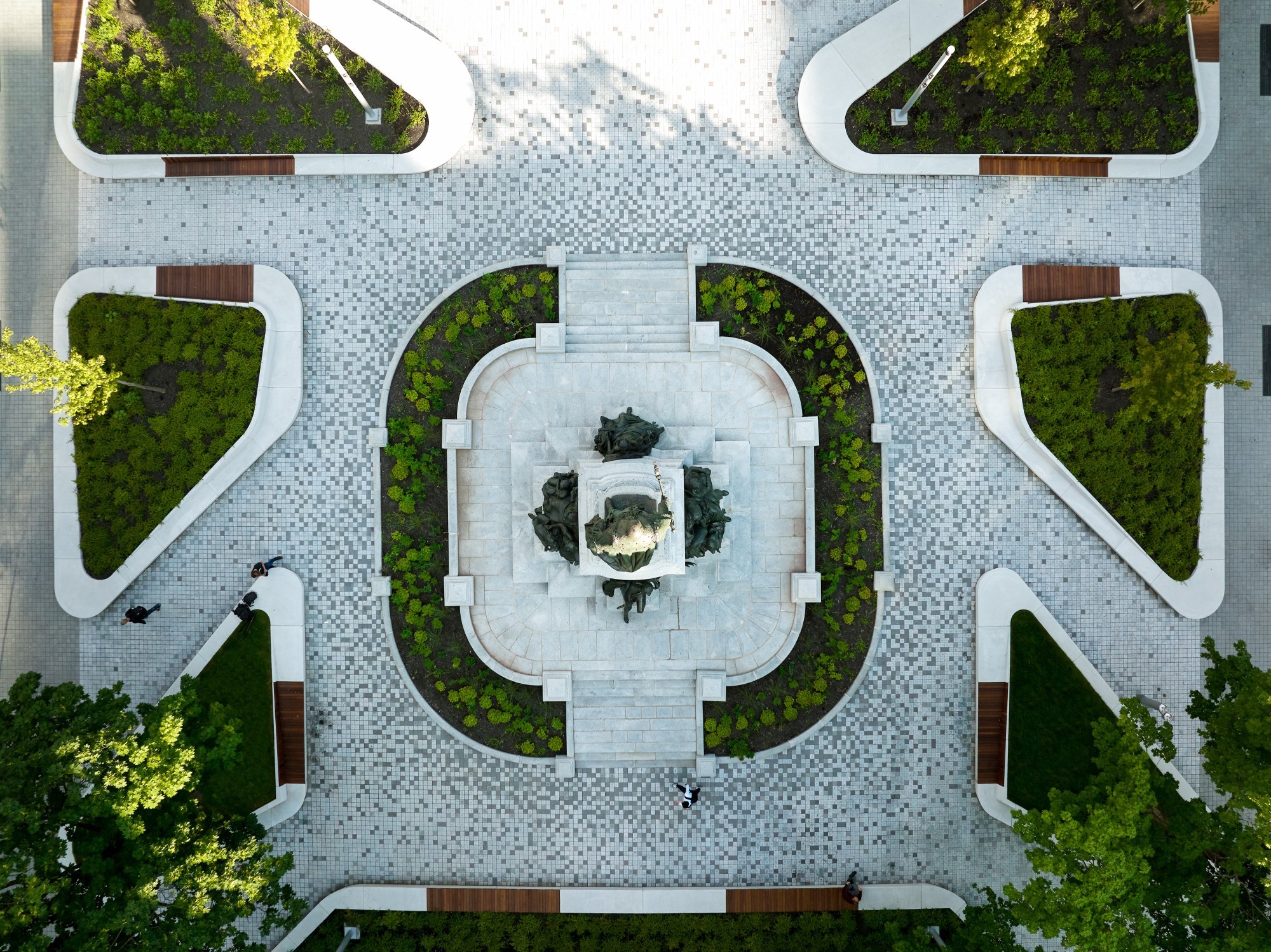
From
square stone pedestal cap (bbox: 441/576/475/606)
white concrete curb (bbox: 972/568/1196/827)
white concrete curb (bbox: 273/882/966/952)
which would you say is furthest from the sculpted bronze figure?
white concrete curb (bbox: 273/882/966/952)

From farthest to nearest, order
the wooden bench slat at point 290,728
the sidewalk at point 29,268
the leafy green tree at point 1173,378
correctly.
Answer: the sidewalk at point 29,268 → the wooden bench slat at point 290,728 → the leafy green tree at point 1173,378

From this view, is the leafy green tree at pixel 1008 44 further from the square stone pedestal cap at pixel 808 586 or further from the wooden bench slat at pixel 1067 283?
the square stone pedestal cap at pixel 808 586

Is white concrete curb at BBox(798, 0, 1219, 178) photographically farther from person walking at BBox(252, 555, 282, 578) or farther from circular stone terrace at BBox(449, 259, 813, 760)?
person walking at BBox(252, 555, 282, 578)

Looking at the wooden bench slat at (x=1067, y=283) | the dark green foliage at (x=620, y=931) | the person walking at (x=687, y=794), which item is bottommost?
the dark green foliage at (x=620, y=931)

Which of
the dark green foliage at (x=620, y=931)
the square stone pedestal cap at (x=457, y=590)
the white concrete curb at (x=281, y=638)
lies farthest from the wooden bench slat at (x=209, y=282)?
the dark green foliage at (x=620, y=931)

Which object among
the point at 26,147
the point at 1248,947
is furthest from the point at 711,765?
the point at 26,147

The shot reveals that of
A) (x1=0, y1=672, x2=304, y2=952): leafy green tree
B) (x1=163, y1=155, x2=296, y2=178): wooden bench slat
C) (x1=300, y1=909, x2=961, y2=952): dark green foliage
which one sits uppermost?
(x1=163, y1=155, x2=296, y2=178): wooden bench slat

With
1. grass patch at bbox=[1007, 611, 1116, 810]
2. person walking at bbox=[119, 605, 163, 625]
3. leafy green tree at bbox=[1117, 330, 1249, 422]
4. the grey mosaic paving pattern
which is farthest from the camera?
the grey mosaic paving pattern
